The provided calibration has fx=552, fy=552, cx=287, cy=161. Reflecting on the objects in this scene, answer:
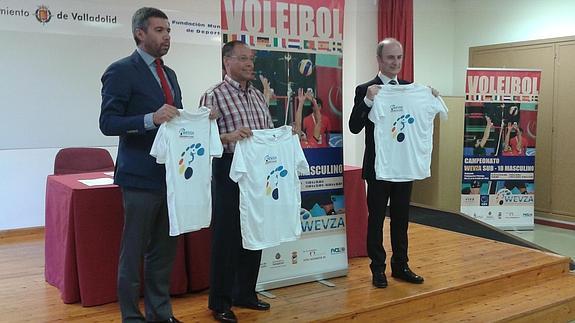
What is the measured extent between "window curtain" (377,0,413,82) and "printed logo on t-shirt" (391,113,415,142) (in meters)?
3.90

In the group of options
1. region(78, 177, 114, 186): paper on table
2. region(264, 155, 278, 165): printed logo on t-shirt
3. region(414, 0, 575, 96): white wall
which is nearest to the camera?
region(264, 155, 278, 165): printed logo on t-shirt

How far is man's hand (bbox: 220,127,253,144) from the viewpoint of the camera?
2.79 metres

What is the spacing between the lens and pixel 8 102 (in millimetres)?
5055

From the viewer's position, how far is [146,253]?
2643 mm

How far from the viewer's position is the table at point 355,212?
4230 millimetres

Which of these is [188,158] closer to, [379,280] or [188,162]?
[188,162]

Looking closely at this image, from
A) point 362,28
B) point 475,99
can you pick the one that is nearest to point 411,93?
point 475,99

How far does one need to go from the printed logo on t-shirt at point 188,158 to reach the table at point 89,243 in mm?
747

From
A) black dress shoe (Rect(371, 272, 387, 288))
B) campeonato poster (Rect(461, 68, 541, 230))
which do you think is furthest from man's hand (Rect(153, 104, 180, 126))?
campeonato poster (Rect(461, 68, 541, 230))

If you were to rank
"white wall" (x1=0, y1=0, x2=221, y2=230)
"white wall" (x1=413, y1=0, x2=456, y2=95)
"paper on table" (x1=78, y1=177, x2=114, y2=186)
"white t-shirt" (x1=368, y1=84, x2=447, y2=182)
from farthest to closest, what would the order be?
"white wall" (x1=413, y1=0, x2=456, y2=95) < "white wall" (x1=0, y1=0, x2=221, y2=230) < "white t-shirt" (x1=368, y1=84, x2=447, y2=182) < "paper on table" (x1=78, y1=177, x2=114, y2=186)

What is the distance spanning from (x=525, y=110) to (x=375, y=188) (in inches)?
153

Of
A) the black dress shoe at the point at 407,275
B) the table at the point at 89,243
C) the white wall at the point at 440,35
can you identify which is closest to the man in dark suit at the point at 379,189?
the black dress shoe at the point at 407,275

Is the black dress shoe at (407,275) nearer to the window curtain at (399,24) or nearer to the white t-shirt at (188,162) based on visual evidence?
the white t-shirt at (188,162)

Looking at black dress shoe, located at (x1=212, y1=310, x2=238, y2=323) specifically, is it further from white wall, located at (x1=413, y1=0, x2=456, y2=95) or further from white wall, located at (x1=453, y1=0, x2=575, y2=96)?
white wall, located at (x1=453, y1=0, x2=575, y2=96)
